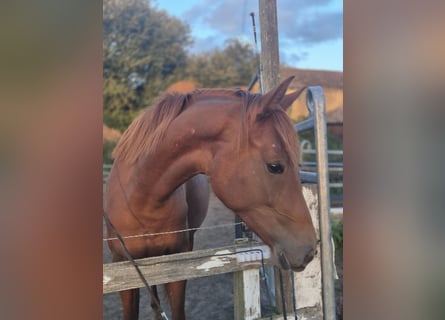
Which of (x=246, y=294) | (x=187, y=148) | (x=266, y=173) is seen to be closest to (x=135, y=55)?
(x=187, y=148)

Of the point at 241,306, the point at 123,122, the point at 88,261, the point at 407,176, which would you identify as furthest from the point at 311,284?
the point at 123,122

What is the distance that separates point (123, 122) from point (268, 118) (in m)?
0.50

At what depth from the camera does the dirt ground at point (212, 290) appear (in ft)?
4.12

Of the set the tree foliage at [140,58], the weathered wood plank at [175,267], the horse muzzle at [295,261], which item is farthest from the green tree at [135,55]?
the horse muzzle at [295,261]

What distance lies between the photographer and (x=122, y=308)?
120cm

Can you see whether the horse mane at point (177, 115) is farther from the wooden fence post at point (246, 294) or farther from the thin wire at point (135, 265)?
the wooden fence post at point (246, 294)

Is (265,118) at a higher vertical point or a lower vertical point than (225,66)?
lower

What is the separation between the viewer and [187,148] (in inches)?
48.3

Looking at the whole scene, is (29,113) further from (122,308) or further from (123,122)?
(122,308)

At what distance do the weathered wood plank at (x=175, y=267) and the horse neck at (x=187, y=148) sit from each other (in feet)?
0.76

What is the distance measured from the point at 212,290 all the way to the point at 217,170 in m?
0.49

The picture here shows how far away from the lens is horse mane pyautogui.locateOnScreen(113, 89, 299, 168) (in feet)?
3.85

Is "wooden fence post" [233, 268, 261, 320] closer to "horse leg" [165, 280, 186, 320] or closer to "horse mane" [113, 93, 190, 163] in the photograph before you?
"horse leg" [165, 280, 186, 320]

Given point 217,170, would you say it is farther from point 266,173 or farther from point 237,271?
point 237,271
